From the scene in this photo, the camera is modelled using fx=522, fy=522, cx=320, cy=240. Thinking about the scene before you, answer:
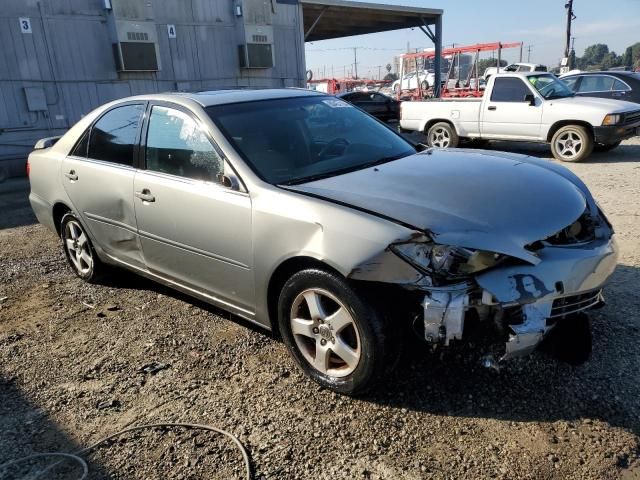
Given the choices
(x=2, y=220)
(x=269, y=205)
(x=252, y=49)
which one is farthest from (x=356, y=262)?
(x=252, y=49)

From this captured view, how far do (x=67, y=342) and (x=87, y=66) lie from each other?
10.6 meters

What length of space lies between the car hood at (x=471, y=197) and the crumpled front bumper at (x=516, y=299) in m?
0.11

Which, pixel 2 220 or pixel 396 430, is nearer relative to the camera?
pixel 396 430

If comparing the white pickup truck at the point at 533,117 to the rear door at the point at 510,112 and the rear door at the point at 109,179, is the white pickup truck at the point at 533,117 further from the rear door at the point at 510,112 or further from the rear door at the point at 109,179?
the rear door at the point at 109,179

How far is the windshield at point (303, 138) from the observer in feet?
10.5

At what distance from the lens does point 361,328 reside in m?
2.55

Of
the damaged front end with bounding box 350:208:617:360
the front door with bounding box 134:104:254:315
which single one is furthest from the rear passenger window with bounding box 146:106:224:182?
the damaged front end with bounding box 350:208:617:360

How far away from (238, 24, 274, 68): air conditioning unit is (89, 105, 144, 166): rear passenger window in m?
11.3

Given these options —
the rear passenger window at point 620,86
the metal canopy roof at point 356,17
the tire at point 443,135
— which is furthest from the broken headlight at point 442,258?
the metal canopy roof at point 356,17

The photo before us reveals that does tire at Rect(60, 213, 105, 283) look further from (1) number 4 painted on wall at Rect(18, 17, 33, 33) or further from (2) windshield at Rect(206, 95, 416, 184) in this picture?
(1) number 4 painted on wall at Rect(18, 17, 33, 33)

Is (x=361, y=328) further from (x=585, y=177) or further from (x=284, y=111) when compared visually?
(x=585, y=177)

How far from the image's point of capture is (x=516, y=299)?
2.34 m

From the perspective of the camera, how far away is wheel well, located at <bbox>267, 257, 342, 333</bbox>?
269cm

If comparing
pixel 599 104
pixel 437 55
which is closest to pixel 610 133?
pixel 599 104
